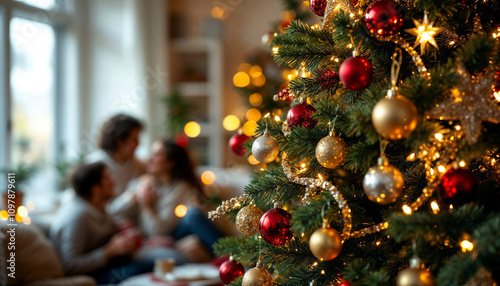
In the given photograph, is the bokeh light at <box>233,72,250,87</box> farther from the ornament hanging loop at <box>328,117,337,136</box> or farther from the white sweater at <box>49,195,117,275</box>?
the ornament hanging loop at <box>328,117,337,136</box>

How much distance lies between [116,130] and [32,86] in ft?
2.47

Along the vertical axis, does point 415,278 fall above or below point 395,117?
below

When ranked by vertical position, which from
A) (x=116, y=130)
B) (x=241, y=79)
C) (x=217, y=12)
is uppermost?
(x=217, y=12)

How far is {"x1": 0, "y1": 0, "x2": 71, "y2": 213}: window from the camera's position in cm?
278

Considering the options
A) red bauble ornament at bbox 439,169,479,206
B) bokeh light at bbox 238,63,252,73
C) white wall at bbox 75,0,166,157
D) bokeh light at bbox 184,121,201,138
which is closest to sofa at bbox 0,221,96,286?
red bauble ornament at bbox 439,169,479,206

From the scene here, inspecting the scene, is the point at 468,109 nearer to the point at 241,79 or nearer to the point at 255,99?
the point at 255,99

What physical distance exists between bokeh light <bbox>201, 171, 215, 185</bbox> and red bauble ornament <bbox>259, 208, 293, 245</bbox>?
2.29m

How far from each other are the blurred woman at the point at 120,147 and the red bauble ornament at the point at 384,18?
2.40 meters

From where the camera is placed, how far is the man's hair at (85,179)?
7.48 feet

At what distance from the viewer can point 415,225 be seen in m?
0.63

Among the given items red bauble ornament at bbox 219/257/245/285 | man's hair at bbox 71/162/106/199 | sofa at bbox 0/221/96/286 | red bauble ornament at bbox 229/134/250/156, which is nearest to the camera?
red bauble ornament at bbox 219/257/245/285

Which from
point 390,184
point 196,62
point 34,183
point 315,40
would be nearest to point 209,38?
point 196,62

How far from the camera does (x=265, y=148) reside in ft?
2.74

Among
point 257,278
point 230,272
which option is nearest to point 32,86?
point 230,272
